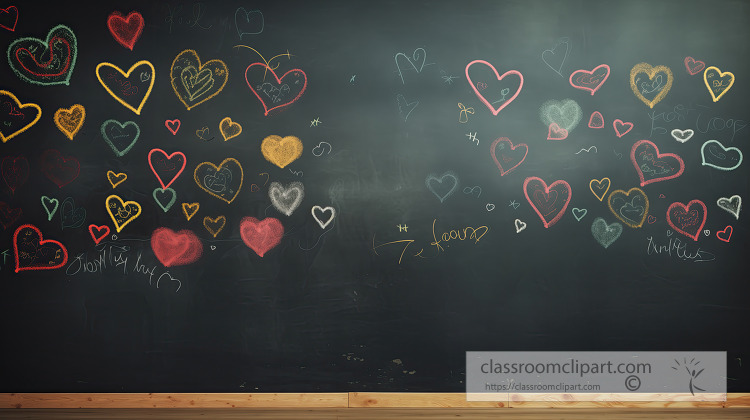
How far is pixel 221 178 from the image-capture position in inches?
119

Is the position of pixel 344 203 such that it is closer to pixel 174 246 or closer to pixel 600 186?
pixel 174 246

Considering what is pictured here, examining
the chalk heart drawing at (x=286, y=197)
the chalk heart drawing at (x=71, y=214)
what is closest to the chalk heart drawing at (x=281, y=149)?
the chalk heart drawing at (x=286, y=197)

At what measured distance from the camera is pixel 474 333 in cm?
304

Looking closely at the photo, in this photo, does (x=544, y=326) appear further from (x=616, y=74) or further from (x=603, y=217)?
(x=616, y=74)

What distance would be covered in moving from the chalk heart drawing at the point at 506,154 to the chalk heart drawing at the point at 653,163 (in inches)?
25.1

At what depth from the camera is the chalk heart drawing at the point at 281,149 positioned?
3020mm

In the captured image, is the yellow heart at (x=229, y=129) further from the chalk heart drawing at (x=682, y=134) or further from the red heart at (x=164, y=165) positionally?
the chalk heart drawing at (x=682, y=134)

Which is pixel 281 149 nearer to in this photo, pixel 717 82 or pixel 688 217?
pixel 688 217

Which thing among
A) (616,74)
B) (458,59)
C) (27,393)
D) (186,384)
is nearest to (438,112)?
(458,59)

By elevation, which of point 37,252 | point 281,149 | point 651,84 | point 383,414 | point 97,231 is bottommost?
point 383,414

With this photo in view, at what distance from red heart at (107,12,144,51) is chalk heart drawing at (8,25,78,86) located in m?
0.27

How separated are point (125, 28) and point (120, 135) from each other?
0.62 m

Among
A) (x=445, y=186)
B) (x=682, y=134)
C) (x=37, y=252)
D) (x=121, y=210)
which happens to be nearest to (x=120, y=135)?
(x=121, y=210)

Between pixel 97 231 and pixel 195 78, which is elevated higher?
pixel 195 78
